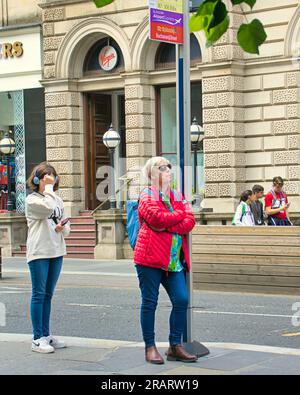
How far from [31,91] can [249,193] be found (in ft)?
40.9

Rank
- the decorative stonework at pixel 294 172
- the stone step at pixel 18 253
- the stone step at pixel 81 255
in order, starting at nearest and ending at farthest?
1. the decorative stonework at pixel 294 172
2. the stone step at pixel 81 255
3. the stone step at pixel 18 253

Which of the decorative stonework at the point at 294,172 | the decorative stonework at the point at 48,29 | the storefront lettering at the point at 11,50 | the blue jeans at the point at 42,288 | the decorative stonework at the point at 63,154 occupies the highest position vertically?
the decorative stonework at the point at 48,29

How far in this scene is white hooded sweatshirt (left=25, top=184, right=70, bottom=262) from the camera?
31.2ft

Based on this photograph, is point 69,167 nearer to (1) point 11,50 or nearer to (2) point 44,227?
(1) point 11,50

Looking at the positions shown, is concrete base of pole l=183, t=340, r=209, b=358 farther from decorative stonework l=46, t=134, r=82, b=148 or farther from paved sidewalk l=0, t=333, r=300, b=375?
decorative stonework l=46, t=134, r=82, b=148

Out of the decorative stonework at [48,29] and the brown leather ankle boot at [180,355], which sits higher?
the decorative stonework at [48,29]

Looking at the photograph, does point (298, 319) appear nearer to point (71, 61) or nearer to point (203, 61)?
point (203, 61)

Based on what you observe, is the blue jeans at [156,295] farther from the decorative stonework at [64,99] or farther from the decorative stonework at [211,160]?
the decorative stonework at [64,99]

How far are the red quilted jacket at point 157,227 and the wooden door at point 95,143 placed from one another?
795 inches

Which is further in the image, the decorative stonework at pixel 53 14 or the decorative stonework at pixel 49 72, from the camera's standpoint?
the decorative stonework at pixel 49 72

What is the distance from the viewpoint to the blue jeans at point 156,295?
8.59 m

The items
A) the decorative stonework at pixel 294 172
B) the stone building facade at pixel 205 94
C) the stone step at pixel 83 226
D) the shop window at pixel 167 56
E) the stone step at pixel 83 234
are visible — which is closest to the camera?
the decorative stonework at pixel 294 172

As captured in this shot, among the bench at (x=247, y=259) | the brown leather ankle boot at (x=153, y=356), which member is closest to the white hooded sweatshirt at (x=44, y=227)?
the brown leather ankle boot at (x=153, y=356)

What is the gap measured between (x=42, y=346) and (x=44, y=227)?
3.84 feet
